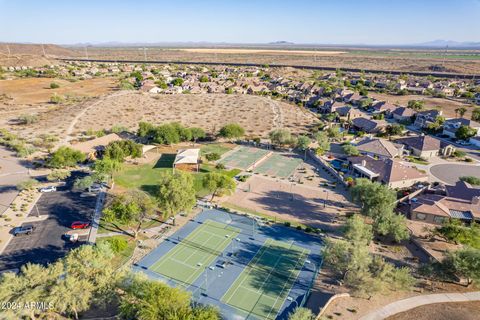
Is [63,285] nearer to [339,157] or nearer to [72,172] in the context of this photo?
[72,172]

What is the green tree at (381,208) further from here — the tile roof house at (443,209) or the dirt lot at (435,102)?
the dirt lot at (435,102)

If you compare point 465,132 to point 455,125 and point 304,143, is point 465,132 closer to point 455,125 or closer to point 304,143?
point 455,125

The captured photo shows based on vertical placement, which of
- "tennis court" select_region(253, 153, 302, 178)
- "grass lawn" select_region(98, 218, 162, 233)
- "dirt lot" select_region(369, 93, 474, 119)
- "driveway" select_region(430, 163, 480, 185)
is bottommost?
"grass lawn" select_region(98, 218, 162, 233)

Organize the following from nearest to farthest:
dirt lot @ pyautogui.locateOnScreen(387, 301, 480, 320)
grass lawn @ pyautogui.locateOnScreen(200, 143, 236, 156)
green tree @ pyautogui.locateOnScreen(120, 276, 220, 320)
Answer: green tree @ pyautogui.locateOnScreen(120, 276, 220, 320) → dirt lot @ pyautogui.locateOnScreen(387, 301, 480, 320) → grass lawn @ pyautogui.locateOnScreen(200, 143, 236, 156)

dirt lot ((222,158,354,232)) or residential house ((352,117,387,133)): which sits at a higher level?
residential house ((352,117,387,133))

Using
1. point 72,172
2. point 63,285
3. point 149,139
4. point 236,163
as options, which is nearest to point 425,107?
point 236,163

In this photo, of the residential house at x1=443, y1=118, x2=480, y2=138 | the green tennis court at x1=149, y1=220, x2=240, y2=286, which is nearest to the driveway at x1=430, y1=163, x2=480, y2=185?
the residential house at x1=443, y1=118, x2=480, y2=138

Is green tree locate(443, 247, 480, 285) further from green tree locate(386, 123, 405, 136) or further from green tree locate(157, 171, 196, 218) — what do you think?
green tree locate(386, 123, 405, 136)
